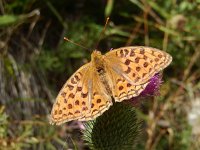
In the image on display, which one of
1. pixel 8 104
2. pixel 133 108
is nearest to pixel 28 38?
pixel 8 104

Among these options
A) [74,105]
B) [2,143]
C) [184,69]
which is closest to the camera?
[74,105]

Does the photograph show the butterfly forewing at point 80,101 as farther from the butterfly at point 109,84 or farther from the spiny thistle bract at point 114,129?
the spiny thistle bract at point 114,129

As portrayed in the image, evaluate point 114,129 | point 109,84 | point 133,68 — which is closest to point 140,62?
point 133,68

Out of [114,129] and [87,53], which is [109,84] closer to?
[114,129]

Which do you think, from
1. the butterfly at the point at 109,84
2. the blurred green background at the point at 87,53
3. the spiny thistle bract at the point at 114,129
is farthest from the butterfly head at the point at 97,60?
the blurred green background at the point at 87,53

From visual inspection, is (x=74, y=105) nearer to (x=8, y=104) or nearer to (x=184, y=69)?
(x=8, y=104)
